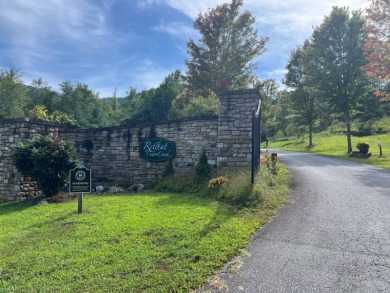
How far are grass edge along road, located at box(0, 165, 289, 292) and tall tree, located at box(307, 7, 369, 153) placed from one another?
Answer: 14900 mm

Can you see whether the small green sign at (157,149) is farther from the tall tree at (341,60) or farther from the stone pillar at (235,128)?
the tall tree at (341,60)

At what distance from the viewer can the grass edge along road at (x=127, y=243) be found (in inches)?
126

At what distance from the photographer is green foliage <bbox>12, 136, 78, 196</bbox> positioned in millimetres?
8352

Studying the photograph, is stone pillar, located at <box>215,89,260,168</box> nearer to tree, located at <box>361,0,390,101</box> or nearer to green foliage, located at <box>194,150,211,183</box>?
green foliage, located at <box>194,150,211,183</box>

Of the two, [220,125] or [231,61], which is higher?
[231,61]

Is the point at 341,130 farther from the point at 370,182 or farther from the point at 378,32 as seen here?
the point at 370,182

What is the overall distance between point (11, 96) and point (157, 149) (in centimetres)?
2353

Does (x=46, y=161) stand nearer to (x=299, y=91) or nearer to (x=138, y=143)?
(x=138, y=143)

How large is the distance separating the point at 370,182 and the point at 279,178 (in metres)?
2.72

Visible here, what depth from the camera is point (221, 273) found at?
11.0ft

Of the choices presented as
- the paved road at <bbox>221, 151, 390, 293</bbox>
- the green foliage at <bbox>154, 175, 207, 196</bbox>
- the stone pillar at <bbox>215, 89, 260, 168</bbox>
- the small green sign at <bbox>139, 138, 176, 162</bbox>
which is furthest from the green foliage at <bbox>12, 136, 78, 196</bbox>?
the paved road at <bbox>221, 151, 390, 293</bbox>

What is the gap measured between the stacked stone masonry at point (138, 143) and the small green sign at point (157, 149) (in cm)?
17

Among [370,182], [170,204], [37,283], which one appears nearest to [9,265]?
[37,283]

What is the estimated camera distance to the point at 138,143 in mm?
10617
